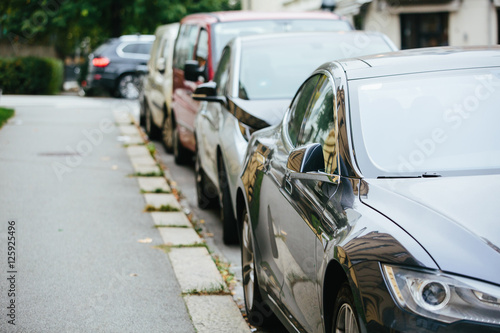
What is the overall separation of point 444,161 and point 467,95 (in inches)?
21.4

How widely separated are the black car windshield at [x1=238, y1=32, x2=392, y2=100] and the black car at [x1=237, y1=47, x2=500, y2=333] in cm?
264

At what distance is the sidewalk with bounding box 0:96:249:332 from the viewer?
17.8ft

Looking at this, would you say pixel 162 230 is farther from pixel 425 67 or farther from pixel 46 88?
pixel 46 88

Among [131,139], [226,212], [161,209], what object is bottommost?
[131,139]

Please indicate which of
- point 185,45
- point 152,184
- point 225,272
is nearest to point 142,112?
point 185,45

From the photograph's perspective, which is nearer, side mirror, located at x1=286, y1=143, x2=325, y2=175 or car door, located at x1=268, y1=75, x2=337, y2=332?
car door, located at x1=268, y1=75, x2=337, y2=332

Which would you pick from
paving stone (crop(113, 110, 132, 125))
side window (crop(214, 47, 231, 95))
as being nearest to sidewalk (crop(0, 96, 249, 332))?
side window (crop(214, 47, 231, 95))

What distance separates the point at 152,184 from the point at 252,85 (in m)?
2.79

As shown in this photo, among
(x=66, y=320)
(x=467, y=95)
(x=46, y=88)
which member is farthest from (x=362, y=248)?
(x=46, y=88)

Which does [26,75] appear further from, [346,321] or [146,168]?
[346,321]

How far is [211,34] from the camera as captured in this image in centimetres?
1067


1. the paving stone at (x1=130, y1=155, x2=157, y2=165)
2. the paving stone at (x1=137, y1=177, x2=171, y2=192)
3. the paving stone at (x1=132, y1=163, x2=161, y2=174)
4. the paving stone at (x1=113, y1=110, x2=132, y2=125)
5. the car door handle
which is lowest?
the paving stone at (x1=113, y1=110, x2=132, y2=125)

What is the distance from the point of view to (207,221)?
8867 millimetres

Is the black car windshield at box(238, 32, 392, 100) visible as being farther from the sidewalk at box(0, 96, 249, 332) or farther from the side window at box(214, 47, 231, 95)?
the sidewalk at box(0, 96, 249, 332)
